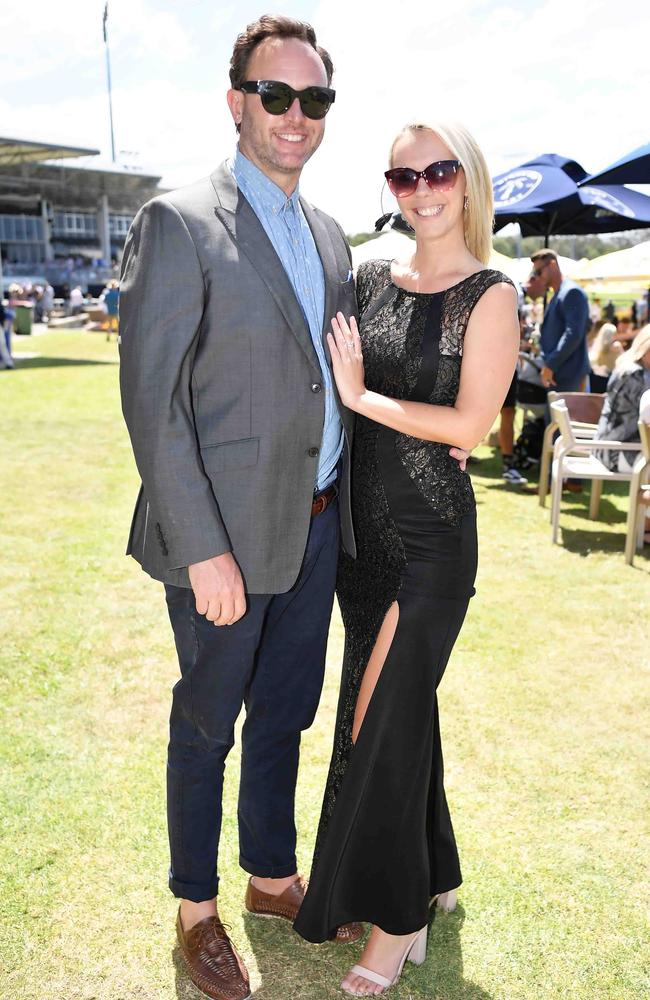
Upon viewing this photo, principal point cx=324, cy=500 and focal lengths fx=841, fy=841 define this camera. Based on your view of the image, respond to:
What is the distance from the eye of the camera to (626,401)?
22.8 feet

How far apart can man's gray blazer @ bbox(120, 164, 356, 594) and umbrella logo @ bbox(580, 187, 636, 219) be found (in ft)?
25.8

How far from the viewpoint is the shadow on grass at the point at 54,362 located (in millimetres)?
21602

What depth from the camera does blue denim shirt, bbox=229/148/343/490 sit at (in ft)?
7.66

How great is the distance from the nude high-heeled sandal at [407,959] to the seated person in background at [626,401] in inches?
204

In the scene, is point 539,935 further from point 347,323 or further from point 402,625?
point 347,323

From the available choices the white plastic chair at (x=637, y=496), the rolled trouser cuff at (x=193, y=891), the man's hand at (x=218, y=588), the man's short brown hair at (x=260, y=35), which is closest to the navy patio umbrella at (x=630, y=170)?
the white plastic chair at (x=637, y=496)

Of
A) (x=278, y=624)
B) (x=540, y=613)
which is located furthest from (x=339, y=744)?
(x=540, y=613)

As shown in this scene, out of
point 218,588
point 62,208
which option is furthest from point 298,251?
point 62,208

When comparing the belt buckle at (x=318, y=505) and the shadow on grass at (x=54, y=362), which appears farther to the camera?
the shadow on grass at (x=54, y=362)

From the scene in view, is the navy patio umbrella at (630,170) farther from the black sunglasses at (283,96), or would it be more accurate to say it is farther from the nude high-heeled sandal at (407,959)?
the nude high-heeled sandal at (407,959)

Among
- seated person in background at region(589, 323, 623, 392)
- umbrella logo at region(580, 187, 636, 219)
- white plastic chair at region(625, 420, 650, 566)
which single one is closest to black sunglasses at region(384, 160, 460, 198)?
white plastic chair at region(625, 420, 650, 566)

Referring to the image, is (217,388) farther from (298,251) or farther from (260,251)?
(298,251)

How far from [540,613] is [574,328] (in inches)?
157

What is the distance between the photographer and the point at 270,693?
2631mm
